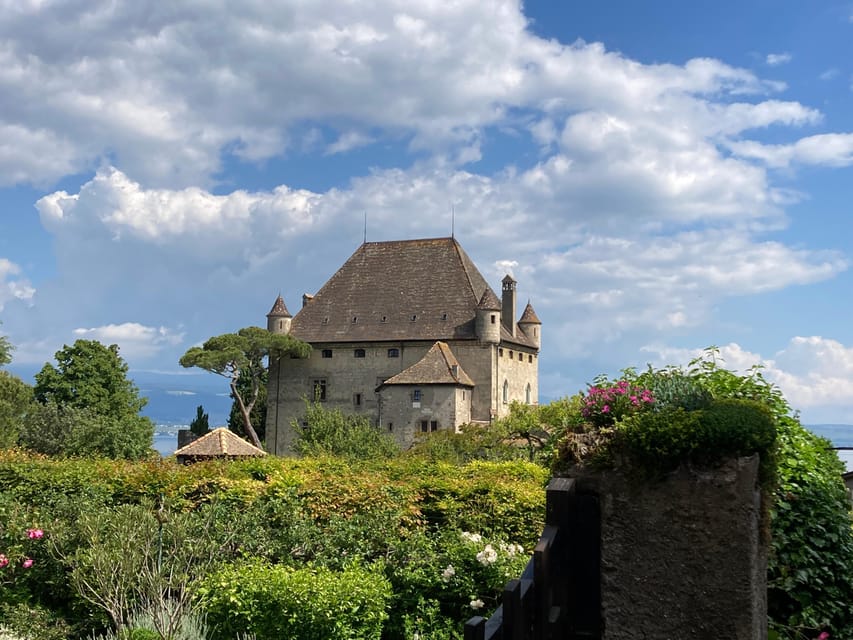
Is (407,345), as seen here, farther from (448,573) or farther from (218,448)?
(448,573)

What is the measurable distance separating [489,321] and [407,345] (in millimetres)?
5979

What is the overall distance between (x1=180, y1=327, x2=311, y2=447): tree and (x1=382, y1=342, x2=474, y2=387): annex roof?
809cm

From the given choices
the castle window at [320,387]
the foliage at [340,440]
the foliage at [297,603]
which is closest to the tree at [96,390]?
the castle window at [320,387]

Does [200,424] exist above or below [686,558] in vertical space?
above

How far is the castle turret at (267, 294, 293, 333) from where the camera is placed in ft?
194

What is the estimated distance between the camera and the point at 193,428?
63219mm

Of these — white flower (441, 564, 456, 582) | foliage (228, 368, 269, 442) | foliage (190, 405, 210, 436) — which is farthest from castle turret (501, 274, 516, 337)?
white flower (441, 564, 456, 582)

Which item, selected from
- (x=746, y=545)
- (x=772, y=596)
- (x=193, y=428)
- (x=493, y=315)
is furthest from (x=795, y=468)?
(x=193, y=428)

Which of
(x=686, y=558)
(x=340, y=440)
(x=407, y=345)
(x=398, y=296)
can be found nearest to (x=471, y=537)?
(x=686, y=558)

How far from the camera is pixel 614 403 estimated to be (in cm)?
536

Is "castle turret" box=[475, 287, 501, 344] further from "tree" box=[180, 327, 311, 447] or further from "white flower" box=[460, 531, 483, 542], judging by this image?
"white flower" box=[460, 531, 483, 542]

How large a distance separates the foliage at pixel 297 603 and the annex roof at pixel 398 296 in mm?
43725

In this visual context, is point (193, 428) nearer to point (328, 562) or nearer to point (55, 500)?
point (55, 500)

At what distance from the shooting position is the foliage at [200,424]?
62541mm
